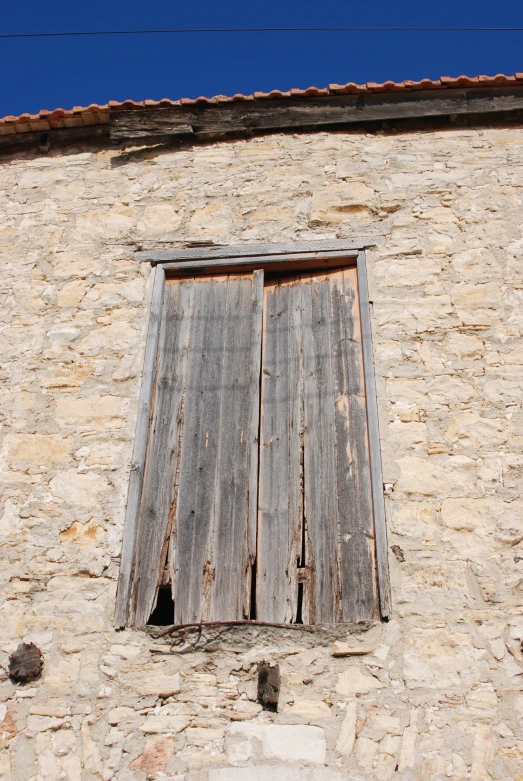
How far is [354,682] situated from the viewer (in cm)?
364

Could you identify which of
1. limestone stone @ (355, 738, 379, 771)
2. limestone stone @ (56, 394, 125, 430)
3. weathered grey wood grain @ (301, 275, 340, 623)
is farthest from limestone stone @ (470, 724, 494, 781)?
limestone stone @ (56, 394, 125, 430)

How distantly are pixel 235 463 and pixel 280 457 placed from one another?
27cm

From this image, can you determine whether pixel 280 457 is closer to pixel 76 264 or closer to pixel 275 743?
pixel 275 743

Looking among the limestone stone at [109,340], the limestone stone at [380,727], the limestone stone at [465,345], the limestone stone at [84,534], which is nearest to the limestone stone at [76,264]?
the limestone stone at [109,340]

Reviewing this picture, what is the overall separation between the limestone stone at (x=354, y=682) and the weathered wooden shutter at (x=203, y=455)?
63 centimetres

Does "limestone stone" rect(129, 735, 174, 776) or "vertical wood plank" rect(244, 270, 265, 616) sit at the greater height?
"vertical wood plank" rect(244, 270, 265, 616)

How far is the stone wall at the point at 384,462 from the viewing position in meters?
3.53

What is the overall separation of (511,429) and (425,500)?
2.25 ft

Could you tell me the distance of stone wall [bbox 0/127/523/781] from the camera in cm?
353

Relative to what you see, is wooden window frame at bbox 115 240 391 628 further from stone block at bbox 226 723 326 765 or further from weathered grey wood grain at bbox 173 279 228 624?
stone block at bbox 226 723 326 765

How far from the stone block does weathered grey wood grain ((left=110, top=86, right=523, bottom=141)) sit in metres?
4.27

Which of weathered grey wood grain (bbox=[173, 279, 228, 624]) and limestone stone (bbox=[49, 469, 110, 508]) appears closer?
weathered grey wood grain (bbox=[173, 279, 228, 624])

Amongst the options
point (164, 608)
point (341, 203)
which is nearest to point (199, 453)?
point (164, 608)

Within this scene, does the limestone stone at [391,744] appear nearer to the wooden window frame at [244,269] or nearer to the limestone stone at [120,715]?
the wooden window frame at [244,269]
